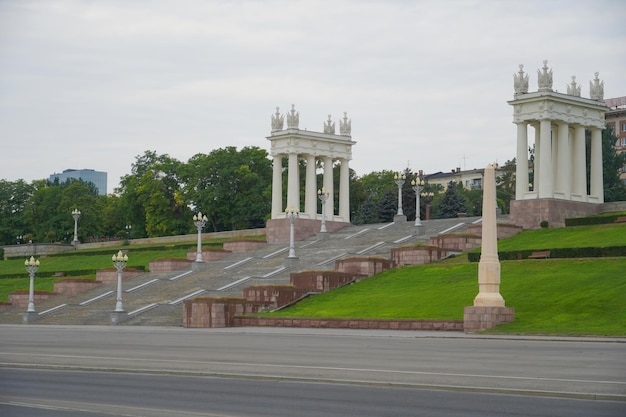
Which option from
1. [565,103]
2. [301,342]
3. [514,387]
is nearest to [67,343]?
[301,342]

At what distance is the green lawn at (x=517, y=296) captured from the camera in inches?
1529

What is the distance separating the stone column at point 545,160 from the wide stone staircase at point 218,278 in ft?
21.3

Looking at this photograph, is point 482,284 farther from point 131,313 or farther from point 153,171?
point 153,171

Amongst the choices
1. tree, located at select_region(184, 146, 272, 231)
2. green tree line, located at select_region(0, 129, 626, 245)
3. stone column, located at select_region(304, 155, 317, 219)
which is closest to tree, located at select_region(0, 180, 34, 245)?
green tree line, located at select_region(0, 129, 626, 245)

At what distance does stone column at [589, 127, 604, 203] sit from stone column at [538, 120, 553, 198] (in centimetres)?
633

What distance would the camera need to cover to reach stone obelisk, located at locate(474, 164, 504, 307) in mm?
40312

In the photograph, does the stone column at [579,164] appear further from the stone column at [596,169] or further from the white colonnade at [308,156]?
the white colonnade at [308,156]

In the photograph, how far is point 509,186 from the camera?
136750 millimetres

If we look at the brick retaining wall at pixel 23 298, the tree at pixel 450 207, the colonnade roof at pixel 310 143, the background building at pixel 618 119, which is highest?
the background building at pixel 618 119

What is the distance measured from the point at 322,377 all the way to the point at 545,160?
161ft

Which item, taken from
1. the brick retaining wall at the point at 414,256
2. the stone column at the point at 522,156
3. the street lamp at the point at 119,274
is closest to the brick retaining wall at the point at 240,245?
the street lamp at the point at 119,274

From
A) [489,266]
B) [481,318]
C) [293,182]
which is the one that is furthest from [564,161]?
[481,318]

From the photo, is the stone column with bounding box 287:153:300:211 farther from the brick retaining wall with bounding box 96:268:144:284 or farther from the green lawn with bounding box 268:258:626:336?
the green lawn with bounding box 268:258:626:336

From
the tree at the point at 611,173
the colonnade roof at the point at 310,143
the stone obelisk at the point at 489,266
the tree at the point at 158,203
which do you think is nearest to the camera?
the stone obelisk at the point at 489,266
